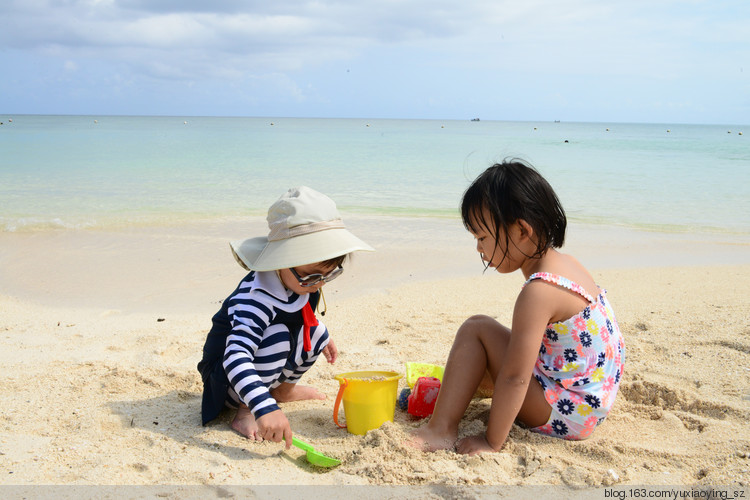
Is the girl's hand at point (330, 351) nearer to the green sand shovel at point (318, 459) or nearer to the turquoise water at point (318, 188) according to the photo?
the green sand shovel at point (318, 459)

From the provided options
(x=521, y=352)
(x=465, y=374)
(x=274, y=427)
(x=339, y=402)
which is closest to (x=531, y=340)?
(x=521, y=352)

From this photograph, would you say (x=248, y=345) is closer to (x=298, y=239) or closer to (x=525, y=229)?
(x=298, y=239)

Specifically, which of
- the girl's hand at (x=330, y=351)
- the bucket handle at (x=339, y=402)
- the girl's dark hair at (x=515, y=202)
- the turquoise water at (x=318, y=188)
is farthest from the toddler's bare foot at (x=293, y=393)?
the turquoise water at (x=318, y=188)

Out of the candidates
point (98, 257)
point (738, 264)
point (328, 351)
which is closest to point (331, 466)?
point (328, 351)

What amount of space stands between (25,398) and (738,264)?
5.90 meters

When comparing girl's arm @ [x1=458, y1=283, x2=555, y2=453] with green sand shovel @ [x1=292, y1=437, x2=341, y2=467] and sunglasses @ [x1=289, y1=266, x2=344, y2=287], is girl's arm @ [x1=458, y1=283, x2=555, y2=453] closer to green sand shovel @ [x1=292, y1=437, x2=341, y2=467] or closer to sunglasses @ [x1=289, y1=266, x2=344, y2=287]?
green sand shovel @ [x1=292, y1=437, x2=341, y2=467]

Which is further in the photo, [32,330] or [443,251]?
[443,251]

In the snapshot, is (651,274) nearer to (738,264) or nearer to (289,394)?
(738,264)

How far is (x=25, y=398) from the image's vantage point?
2619mm

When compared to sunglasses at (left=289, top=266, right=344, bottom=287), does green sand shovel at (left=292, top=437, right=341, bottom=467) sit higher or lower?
lower

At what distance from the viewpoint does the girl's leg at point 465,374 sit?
7.14 ft

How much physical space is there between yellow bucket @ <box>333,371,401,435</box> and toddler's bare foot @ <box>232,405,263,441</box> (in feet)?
1.05

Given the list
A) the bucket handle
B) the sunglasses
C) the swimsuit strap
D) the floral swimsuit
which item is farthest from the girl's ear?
the bucket handle

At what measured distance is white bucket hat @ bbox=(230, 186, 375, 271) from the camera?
2162 millimetres
